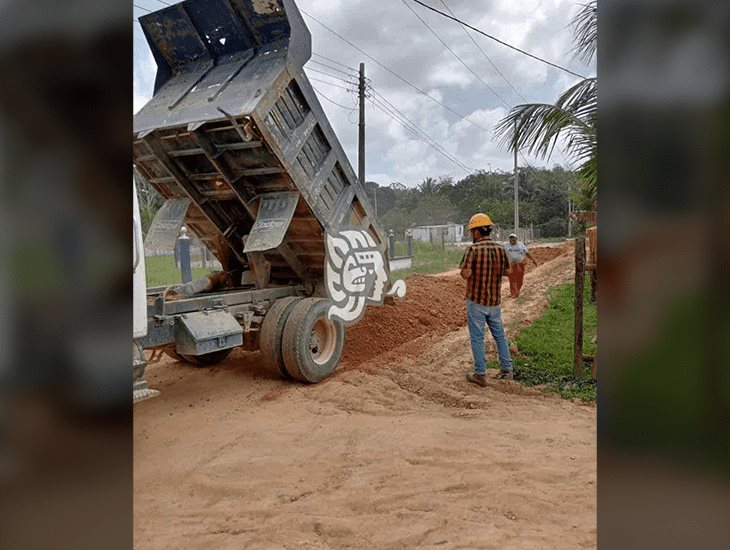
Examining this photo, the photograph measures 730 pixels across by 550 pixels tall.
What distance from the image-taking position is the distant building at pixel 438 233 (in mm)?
31641

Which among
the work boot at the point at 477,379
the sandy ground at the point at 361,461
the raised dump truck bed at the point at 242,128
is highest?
the raised dump truck bed at the point at 242,128

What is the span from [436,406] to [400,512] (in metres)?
2.48

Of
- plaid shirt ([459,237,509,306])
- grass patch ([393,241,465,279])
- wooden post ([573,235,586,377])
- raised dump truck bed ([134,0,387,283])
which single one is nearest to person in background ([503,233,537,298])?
wooden post ([573,235,586,377])

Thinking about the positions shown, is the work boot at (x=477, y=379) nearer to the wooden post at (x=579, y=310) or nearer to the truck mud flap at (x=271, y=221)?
the wooden post at (x=579, y=310)

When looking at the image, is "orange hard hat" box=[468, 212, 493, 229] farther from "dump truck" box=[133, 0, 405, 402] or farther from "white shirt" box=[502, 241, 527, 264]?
"white shirt" box=[502, 241, 527, 264]

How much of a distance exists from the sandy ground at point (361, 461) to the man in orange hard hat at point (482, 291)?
1.24 feet

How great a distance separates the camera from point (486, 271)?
6.61 meters

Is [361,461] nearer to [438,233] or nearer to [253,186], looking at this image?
[253,186]

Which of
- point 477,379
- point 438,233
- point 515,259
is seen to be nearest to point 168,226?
point 477,379

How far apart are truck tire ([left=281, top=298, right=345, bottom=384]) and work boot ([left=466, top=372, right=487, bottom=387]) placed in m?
1.52

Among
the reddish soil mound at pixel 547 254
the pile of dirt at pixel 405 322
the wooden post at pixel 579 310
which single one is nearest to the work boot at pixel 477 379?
the wooden post at pixel 579 310

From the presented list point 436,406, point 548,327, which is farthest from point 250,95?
point 548,327
